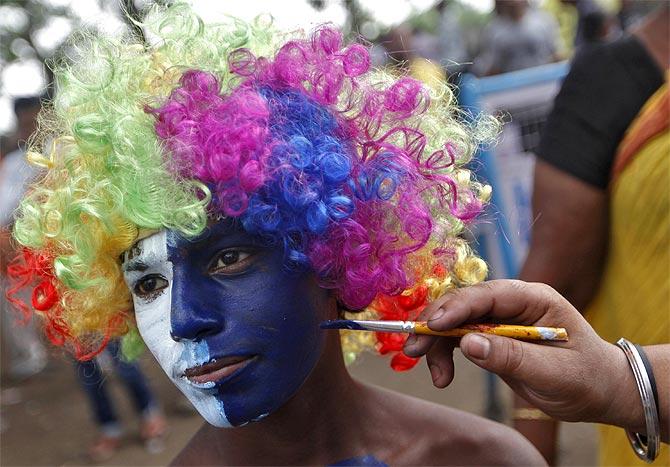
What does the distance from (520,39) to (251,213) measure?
5.53m

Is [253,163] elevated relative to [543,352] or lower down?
elevated

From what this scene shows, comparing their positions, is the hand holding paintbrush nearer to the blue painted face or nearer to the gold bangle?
the blue painted face

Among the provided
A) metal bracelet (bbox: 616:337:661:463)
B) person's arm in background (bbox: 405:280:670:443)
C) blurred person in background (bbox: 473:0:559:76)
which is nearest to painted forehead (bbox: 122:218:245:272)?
person's arm in background (bbox: 405:280:670:443)

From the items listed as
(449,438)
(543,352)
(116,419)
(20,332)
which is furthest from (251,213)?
(20,332)

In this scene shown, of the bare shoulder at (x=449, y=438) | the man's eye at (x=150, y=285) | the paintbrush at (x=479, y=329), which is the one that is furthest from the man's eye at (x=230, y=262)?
the bare shoulder at (x=449, y=438)

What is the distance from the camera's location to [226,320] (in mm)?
1332

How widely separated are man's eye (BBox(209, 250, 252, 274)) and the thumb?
1.41 ft

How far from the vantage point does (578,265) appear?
79.7 inches

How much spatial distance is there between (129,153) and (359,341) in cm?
84

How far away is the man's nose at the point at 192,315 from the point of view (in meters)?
1.32

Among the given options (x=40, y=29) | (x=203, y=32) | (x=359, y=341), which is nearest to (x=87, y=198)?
(x=203, y=32)

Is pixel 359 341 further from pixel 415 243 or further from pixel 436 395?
pixel 436 395

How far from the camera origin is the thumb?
3.97 feet

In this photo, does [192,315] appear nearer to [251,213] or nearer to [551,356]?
[251,213]
